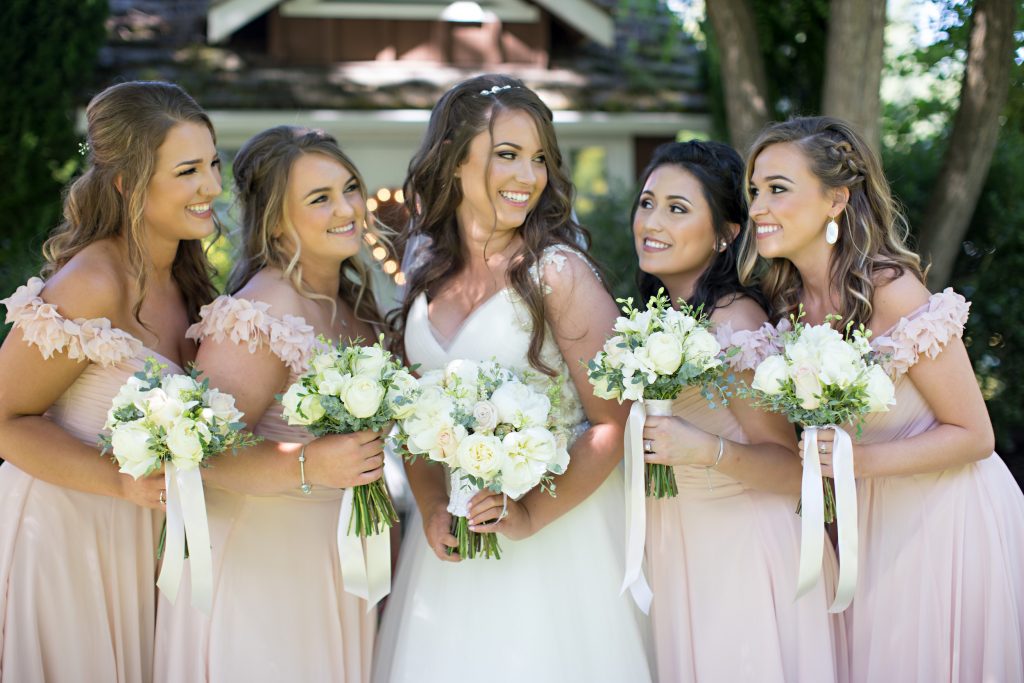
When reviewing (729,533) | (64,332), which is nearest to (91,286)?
(64,332)

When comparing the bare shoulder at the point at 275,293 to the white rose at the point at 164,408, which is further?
the bare shoulder at the point at 275,293

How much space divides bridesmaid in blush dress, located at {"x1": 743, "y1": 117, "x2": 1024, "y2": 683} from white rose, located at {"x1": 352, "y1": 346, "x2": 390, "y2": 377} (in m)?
1.55

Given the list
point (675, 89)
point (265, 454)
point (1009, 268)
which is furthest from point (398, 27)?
point (265, 454)

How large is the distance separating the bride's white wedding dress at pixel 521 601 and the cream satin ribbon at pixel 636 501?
0.20 m

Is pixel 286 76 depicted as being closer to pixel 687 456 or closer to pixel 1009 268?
pixel 1009 268

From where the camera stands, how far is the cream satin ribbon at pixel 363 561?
3641 millimetres

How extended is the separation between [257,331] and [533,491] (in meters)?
1.19

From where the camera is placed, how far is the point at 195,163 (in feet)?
13.1

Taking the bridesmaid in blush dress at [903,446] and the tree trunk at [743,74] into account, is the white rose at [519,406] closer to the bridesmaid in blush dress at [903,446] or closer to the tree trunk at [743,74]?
the bridesmaid in blush dress at [903,446]

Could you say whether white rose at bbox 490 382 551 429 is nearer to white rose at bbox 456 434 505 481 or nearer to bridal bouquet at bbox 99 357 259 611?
white rose at bbox 456 434 505 481

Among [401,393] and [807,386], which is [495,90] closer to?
[401,393]

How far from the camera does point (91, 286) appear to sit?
12.3 ft

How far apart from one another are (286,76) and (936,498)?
8.40m

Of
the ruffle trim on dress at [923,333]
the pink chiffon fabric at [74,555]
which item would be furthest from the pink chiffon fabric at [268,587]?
the ruffle trim on dress at [923,333]
